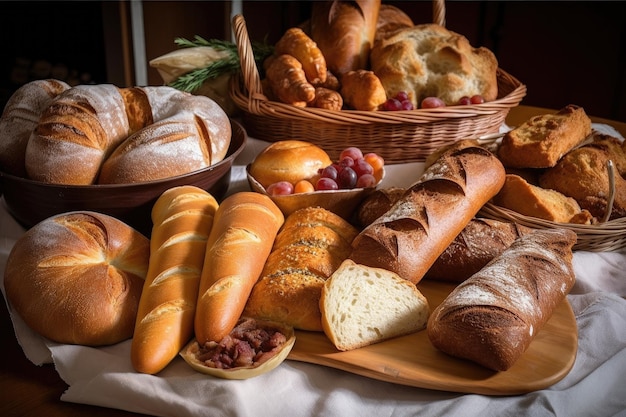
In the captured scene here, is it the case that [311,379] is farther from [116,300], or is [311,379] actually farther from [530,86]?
[530,86]

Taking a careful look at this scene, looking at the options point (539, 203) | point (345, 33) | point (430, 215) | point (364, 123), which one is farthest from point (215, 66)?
point (539, 203)

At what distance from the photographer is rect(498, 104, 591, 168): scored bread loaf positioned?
1.59 meters

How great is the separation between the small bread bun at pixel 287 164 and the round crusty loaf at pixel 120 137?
0.40 ft

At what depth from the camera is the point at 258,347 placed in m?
1.08

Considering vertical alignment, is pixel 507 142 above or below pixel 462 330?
above

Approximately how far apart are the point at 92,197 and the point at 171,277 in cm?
38

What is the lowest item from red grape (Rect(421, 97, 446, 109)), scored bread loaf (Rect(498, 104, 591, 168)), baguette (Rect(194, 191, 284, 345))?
baguette (Rect(194, 191, 284, 345))

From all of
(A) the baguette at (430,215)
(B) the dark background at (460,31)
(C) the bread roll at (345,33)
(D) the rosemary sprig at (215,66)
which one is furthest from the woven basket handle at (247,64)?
(B) the dark background at (460,31)

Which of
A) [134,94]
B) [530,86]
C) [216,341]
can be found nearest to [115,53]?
[134,94]

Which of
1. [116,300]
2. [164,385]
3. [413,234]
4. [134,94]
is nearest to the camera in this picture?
[164,385]

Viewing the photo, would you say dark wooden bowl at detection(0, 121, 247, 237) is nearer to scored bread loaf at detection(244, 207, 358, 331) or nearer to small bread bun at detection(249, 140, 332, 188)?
small bread bun at detection(249, 140, 332, 188)

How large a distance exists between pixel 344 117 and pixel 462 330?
950 millimetres

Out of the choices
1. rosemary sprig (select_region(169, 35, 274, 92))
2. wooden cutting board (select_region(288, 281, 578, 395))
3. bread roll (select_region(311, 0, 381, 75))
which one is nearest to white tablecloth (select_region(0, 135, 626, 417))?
wooden cutting board (select_region(288, 281, 578, 395))

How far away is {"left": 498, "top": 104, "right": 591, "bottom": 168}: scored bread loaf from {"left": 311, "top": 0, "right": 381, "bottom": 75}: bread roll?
748 mm
